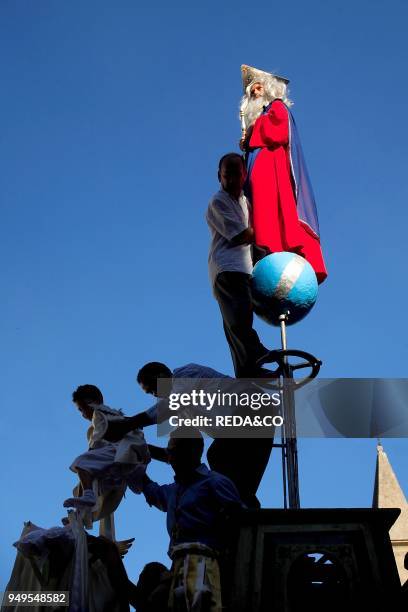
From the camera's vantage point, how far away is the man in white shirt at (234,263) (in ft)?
30.0

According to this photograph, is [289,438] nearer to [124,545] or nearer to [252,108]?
[124,545]

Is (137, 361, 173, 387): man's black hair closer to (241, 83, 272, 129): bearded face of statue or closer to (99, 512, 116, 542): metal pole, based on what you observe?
(99, 512, 116, 542): metal pole

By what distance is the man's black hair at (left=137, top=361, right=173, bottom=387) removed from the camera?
8.08 metres

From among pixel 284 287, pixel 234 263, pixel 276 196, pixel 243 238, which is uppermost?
pixel 276 196

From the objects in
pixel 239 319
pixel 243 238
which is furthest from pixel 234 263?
pixel 239 319

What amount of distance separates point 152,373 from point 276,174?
12.2 ft

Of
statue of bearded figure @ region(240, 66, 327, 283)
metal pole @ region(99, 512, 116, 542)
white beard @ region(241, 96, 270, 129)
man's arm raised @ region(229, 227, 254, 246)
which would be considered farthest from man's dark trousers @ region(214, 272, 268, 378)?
white beard @ region(241, 96, 270, 129)

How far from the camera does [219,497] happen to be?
6543 millimetres

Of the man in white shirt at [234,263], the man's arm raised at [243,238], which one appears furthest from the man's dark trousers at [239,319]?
the man's arm raised at [243,238]

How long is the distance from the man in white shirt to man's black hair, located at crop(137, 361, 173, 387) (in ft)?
3.31

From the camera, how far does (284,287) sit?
891 centimetres

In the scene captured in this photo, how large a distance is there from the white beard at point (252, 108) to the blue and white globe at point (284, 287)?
3165mm

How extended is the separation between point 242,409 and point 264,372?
506 millimetres

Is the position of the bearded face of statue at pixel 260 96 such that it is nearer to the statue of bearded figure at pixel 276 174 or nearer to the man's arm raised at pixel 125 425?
the statue of bearded figure at pixel 276 174
